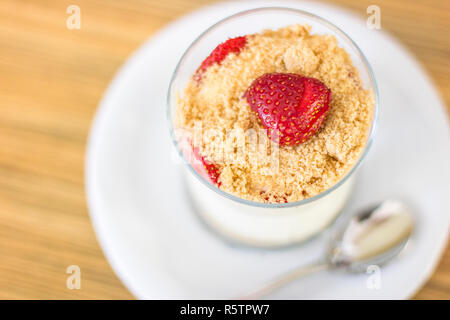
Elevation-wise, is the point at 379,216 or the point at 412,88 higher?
the point at 412,88

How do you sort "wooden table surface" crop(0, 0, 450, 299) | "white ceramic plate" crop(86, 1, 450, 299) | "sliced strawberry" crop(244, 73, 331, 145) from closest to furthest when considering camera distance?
"sliced strawberry" crop(244, 73, 331, 145), "white ceramic plate" crop(86, 1, 450, 299), "wooden table surface" crop(0, 0, 450, 299)

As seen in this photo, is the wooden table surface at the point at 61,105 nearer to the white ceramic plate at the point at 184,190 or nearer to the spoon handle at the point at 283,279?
the white ceramic plate at the point at 184,190

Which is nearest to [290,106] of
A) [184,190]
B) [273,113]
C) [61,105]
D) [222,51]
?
[273,113]

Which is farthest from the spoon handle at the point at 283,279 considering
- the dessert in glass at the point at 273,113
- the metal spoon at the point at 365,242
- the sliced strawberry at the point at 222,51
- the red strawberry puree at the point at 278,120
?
the sliced strawberry at the point at 222,51

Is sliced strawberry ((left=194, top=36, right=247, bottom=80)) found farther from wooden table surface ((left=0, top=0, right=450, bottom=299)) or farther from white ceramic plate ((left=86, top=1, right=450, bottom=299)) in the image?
wooden table surface ((left=0, top=0, right=450, bottom=299))

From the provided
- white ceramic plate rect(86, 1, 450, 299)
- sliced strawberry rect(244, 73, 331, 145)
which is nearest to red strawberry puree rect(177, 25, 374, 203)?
sliced strawberry rect(244, 73, 331, 145)

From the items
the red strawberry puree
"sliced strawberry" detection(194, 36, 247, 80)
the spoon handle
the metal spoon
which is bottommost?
Answer: the spoon handle

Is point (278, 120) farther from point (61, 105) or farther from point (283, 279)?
point (61, 105)
